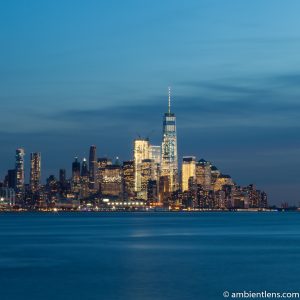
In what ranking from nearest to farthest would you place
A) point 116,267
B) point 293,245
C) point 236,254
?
point 116,267
point 236,254
point 293,245

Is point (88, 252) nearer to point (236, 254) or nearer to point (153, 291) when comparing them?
point (236, 254)

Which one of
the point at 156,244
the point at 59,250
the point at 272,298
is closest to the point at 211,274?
the point at 272,298

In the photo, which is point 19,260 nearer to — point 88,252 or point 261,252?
point 88,252

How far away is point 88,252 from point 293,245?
2853 centimetres

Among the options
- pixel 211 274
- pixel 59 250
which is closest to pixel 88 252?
pixel 59 250

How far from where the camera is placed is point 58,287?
61.7m

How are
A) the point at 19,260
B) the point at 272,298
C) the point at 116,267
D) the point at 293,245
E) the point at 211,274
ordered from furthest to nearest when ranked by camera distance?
the point at 293,245
the point at 19,260
the point at 116,267
the point at 211,274
the point at 272,298

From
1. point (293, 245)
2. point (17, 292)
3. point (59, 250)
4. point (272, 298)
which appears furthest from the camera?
point (293, 245)

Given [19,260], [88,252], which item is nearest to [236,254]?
[88,252]

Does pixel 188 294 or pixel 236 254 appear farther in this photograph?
pixel 236 254

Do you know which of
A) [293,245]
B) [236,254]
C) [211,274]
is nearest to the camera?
[211,274]

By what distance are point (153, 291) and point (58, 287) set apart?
24.2 feet

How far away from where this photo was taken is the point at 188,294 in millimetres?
58375

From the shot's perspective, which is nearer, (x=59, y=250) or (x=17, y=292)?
(x=17, y=292)
